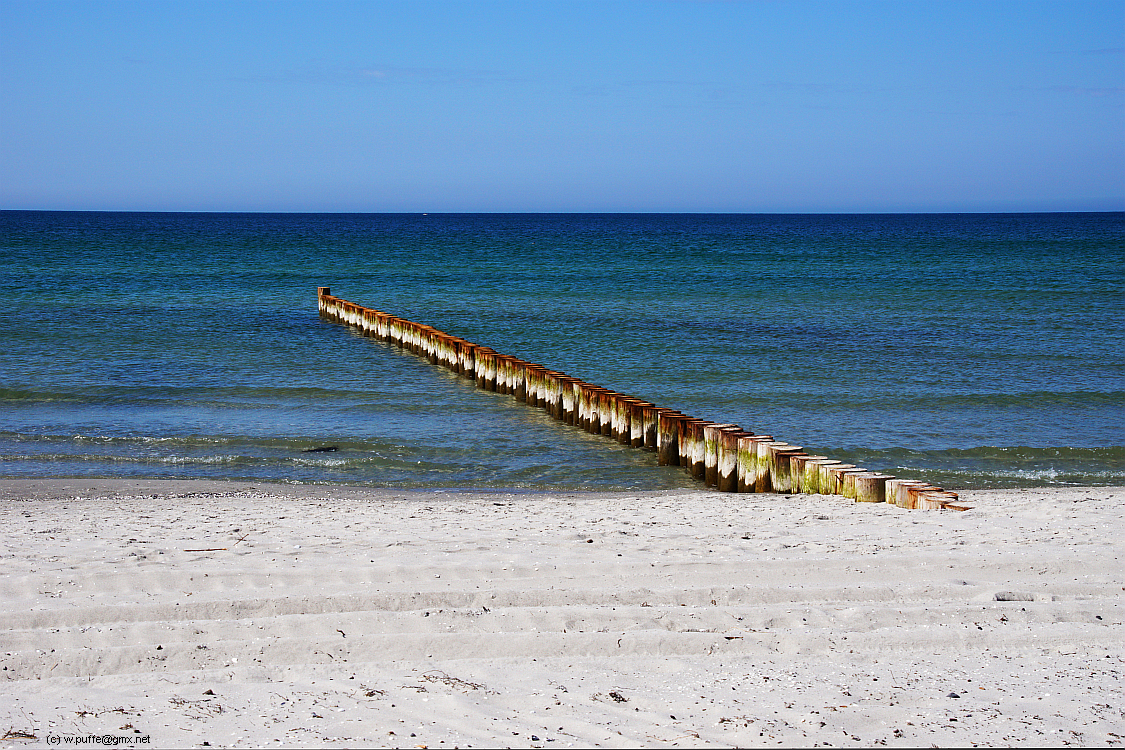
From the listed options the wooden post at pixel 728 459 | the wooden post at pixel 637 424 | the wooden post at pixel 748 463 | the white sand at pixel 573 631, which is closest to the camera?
the white sand at pixel 573 631

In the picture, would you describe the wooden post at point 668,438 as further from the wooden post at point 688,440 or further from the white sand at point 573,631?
the white sand at point 573,631

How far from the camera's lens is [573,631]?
5.08m

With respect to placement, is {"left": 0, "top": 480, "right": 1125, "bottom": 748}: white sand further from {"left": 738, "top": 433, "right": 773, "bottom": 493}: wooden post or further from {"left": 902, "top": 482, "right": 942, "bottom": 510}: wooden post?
{"left": 738, "top": 433, "right": 773, "bottom": 493}: wooden post

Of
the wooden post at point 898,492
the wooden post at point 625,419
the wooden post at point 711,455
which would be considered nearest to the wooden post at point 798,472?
the wooden post at point 898,492

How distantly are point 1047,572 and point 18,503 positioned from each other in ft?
28.1

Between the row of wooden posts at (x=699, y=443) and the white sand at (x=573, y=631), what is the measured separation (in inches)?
29.5

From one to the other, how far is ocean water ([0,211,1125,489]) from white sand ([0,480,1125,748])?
357 cm

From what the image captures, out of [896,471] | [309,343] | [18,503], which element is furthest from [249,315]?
[896,471]

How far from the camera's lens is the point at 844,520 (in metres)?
7.76

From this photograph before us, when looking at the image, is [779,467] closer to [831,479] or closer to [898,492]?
[831,479]

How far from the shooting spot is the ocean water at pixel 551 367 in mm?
11430

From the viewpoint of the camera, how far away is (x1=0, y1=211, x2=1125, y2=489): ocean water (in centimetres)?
1143

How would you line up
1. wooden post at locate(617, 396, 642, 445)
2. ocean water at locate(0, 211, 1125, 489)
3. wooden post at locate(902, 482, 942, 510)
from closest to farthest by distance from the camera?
wooden post at locate(902, 482, 942, 510) < ocean water at locate(0, 211, 1125, 489) < wooden post at locate(617, 396, 642, 445)

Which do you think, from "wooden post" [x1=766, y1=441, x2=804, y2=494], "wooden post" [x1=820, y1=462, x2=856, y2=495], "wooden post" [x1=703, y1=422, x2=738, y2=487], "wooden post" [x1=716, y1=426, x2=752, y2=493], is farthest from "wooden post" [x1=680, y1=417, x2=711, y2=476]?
"wooden post" [x1=820, y1=462, x2=856, y2=495]
